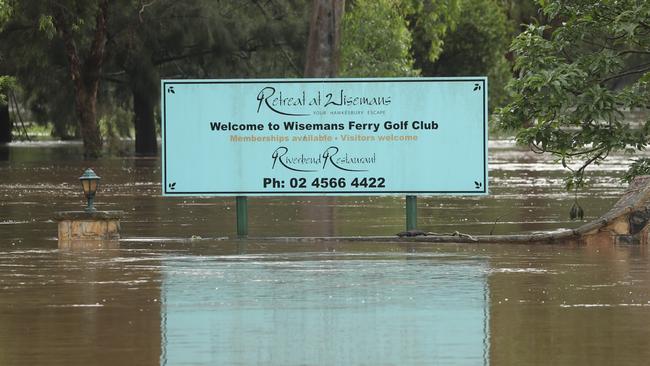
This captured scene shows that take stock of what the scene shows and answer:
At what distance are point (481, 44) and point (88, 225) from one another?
58.3 m

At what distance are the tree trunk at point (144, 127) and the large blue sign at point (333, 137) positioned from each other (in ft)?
127

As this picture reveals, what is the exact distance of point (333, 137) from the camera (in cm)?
1867

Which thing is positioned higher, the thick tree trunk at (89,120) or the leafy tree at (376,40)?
the leafy tree at (376,40)

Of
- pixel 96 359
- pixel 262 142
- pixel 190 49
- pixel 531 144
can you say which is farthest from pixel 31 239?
pixel 190 49

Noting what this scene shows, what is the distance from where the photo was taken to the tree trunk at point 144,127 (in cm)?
5812

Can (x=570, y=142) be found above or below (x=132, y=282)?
above

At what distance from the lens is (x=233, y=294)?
1296 centimetres

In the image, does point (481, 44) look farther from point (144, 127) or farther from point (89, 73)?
point (89, 73)

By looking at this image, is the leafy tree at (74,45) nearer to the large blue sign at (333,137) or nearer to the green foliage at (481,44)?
the green foliage at (481,44)

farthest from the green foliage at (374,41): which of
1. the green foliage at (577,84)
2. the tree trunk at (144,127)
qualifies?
the green foliage at (577,84)

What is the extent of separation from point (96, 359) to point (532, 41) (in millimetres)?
10800

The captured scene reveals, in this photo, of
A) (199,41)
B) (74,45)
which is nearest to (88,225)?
(74,45)

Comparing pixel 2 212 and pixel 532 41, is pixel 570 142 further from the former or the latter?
pixel 2 212

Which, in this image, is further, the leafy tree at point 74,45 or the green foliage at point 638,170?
the leafy tree at point 74,45
